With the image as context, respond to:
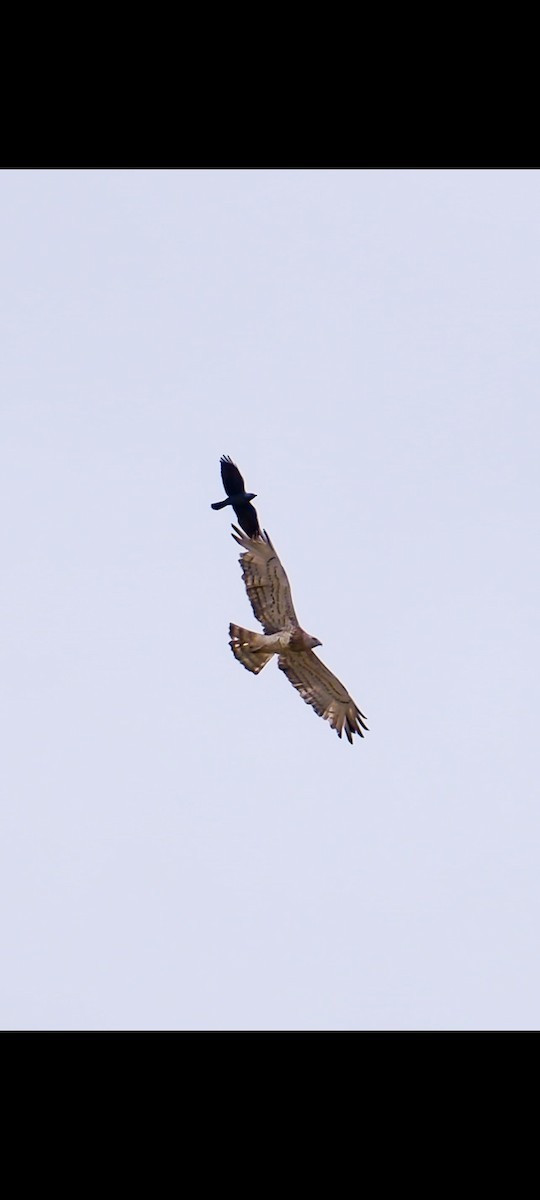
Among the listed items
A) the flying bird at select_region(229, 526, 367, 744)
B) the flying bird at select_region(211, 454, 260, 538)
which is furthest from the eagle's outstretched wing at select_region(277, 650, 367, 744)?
the flying bird at select_region(211, 454, 260, 538)

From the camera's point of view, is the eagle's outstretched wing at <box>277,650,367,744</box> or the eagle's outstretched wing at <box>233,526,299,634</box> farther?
the eagle's outstretched wing at <box>277,650,367,744</box>

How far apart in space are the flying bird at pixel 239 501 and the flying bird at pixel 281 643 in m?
0.11

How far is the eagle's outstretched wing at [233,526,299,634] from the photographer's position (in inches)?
1086

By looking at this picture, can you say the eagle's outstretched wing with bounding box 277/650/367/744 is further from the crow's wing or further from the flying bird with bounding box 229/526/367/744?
the crow's wing

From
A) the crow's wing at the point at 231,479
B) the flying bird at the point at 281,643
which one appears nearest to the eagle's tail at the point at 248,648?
the flying bird at the point at 281,643

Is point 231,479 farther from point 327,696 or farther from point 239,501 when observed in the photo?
point 327,696

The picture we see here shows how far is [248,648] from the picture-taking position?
1110 inches

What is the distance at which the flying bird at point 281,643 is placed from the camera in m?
27.7

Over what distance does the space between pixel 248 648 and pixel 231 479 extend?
1.75 meters
